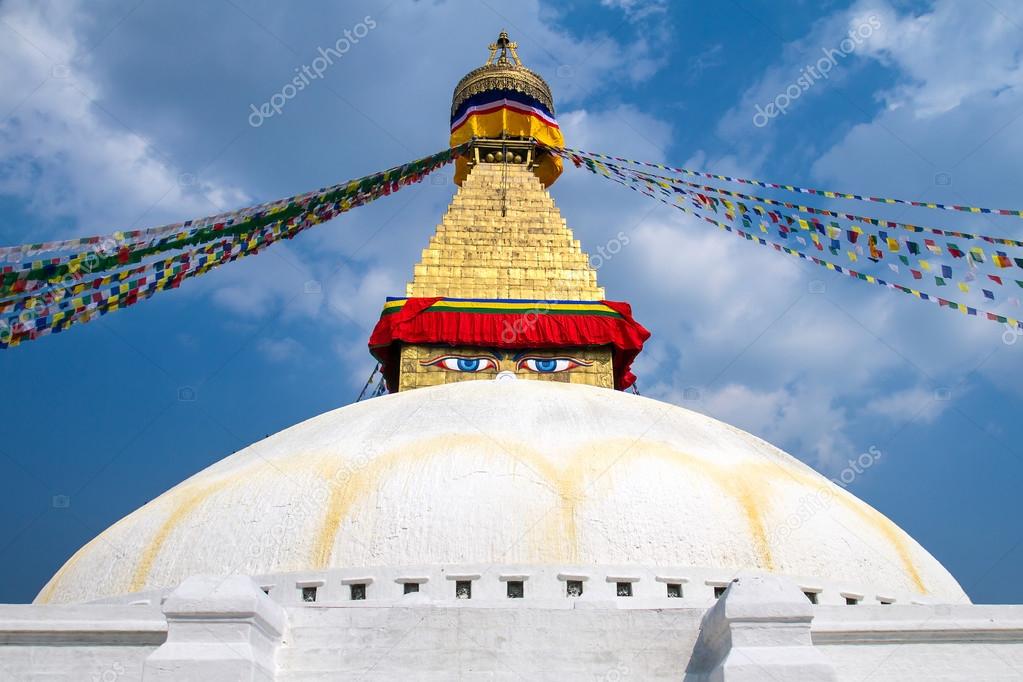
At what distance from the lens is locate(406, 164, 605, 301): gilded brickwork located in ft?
51.0

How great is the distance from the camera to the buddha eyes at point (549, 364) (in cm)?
1410

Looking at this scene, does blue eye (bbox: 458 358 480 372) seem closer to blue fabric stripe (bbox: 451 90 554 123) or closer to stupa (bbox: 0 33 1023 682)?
stupa (bbox: 0 33 1023 682)

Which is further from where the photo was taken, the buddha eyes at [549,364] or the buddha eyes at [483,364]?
the buddha eyes at [549,364]

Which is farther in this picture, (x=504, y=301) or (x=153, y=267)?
(x=504, y=301)

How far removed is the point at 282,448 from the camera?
8570 mm

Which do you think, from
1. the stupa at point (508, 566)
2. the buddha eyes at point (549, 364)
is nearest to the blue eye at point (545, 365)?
the buddha eyes at point (549, 364)

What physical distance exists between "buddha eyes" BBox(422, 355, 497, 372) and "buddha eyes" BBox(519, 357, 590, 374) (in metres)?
0.49

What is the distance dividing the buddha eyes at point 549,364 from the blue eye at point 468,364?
641 millimetres

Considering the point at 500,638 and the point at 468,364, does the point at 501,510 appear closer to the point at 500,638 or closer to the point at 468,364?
the point at 500,638

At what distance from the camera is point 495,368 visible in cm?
1392

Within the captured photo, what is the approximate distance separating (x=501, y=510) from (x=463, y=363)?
7.02 meters

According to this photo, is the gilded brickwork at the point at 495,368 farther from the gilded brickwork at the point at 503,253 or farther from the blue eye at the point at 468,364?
the gilded brickwork at the point at 503,253

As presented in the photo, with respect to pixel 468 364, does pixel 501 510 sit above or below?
below

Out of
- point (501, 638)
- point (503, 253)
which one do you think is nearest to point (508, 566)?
point (501, 638)
